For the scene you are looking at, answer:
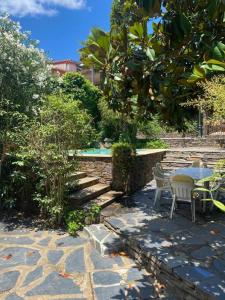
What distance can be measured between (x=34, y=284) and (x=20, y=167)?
3947 millimetres

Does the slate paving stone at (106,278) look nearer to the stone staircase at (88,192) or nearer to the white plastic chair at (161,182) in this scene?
the stone staircase at (88,192)

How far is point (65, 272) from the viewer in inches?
204

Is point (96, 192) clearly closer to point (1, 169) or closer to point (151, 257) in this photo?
point (1, 169)

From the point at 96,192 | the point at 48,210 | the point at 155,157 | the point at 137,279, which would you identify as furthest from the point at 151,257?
the point at 155,157

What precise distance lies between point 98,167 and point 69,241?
4.01 m

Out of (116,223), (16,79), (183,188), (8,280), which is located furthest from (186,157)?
(8,280)

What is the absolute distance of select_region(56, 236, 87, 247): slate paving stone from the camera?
20.8 feet

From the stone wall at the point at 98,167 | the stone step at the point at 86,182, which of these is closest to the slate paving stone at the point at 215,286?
the stone step at the point at 86,182

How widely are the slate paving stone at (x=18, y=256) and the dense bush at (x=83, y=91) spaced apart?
57.8ft

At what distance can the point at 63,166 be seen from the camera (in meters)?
7.48

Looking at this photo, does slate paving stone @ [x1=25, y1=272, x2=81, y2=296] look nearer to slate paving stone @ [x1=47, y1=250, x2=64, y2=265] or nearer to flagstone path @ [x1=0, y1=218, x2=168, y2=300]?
flagstone path @ [x1=0, y1=218, x2=168, y2=300]

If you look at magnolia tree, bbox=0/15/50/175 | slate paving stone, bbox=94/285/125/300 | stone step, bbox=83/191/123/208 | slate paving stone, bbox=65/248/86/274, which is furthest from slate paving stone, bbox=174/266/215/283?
magnolia tree, bbox=0/15/50/175

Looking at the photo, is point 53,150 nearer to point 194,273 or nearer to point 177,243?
point 177,243

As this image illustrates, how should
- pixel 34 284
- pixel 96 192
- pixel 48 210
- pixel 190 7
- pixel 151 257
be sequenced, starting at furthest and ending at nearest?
1. pixel 96 192
2. pixel 48 210
3. pixel 151 257
4. pixel 34 284
5. pixel 190 7
